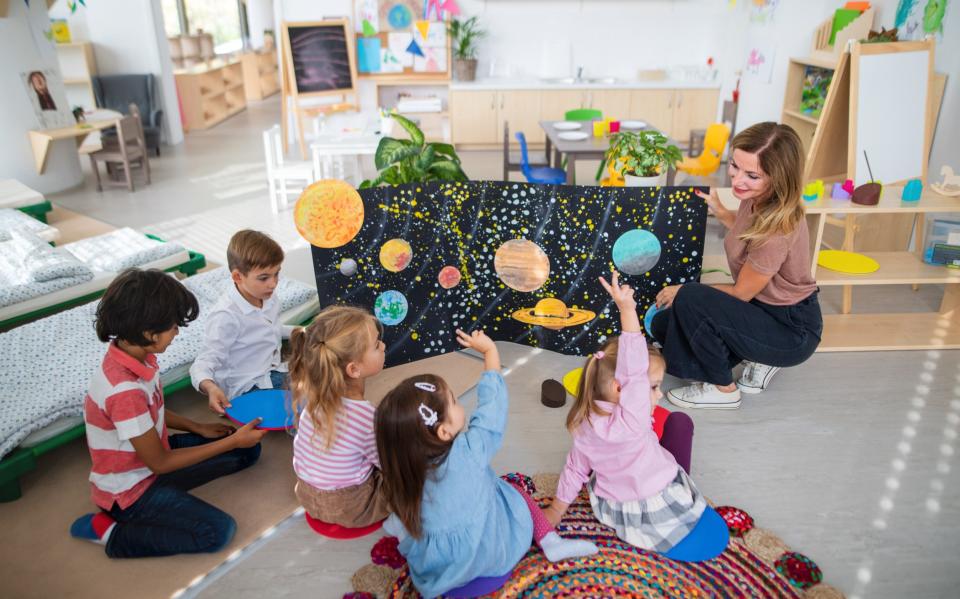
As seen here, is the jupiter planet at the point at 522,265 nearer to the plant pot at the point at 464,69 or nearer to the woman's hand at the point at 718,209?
the woman's hand at the point at 718,209

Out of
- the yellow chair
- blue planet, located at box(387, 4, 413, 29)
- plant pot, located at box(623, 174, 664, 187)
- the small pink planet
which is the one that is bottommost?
the small pink planet

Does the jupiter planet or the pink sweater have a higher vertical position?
the jupiter planet

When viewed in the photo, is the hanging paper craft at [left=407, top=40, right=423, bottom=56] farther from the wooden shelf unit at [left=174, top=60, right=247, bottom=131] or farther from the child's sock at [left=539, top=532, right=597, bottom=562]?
the child's sock at [left=539, top=532, right=597, bottom=562]

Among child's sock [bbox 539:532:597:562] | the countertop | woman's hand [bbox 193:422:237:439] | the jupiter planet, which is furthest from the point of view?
the countertop

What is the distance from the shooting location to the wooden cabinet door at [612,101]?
7.21 metres

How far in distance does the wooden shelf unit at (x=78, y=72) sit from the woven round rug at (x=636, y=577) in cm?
767

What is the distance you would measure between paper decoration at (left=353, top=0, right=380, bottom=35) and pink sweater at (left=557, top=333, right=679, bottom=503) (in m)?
6.48

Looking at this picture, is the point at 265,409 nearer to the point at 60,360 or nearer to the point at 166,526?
the point at 166,526

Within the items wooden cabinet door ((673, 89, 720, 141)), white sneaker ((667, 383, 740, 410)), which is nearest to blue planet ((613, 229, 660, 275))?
white sneaker ((667, 383, 740, 410))

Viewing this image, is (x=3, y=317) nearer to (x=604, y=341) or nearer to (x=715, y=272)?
(x=604, y=341)

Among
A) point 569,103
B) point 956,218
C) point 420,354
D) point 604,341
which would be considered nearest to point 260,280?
point 420,354

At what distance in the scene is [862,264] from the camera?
3.39 meters

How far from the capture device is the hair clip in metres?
1.69

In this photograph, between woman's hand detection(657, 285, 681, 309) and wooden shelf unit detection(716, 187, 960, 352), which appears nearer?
woman's hand detection(657, 285, 681, 309)
